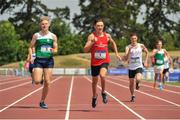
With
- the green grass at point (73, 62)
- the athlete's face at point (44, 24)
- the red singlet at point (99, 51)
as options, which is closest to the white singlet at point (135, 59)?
the red singlet at point (99, 51)

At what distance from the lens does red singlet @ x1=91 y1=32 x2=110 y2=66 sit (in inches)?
576

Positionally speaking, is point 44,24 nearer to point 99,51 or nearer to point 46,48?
point 46,48

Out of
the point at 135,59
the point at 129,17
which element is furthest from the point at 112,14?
the point at 135,59

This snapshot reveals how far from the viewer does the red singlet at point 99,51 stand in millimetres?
14625

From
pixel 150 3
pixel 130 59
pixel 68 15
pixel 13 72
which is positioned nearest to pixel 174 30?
pixel 150 3

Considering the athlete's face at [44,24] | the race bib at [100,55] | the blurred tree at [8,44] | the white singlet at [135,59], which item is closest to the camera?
the athlete's face at [44,24]

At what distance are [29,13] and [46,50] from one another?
89.9 m

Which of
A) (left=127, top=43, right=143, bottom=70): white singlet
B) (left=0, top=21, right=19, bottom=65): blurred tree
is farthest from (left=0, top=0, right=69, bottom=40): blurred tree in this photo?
(left=127, top=43, right=143, bottom=70): white singlet

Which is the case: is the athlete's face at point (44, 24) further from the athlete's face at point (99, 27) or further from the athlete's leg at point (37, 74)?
the athlete's face at point (99, 27)

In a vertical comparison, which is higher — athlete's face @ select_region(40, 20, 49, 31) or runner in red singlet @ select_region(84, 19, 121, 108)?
athlete's face @ select_region(40, 20, 49, 31)

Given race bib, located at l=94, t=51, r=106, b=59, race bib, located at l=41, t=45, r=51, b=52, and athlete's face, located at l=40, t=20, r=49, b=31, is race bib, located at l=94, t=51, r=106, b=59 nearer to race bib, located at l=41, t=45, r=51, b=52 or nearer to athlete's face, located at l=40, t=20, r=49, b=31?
race bib, located at l=41, t=45, r=51, b=52

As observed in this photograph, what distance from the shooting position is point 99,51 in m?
14.6

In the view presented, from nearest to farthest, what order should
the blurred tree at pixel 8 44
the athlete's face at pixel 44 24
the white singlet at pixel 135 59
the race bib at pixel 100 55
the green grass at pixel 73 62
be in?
the athlete's face at pixel 44 24 → the race bib at pixel 100 55 → the white singlet at pixel 135 59 → the green grass at pixel 73 62 → the blurred tree at pixel 8 44

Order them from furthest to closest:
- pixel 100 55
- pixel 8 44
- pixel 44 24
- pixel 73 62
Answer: pixel 8 44 → pixel 73 62 → pixel 100 55 → pixel 44 24
